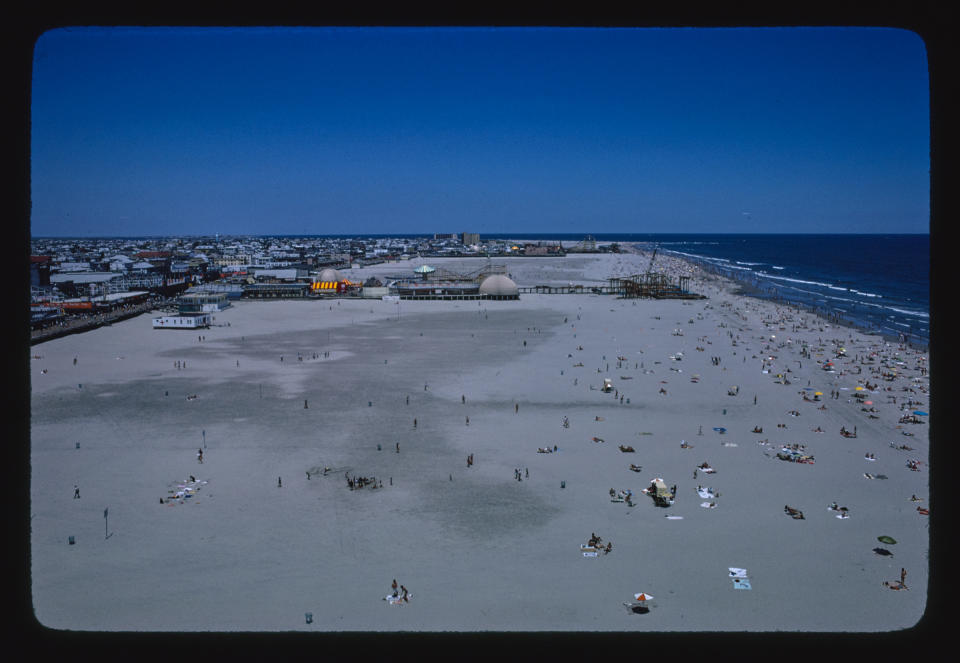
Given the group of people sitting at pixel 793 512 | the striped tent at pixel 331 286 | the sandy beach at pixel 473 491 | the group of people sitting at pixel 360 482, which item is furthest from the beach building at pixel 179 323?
the group of people sitting at pixel 793 512

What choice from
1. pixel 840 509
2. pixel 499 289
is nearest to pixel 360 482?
pixel 840 509

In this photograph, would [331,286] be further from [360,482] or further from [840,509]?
[840,509]

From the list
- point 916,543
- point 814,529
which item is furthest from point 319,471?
point 916,543

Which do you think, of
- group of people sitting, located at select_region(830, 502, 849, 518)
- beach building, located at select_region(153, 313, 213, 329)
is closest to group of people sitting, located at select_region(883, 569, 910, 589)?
group of people sitting, located at select_region(830, 502, 849, 518)

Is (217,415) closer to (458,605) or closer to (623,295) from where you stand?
(458,605)

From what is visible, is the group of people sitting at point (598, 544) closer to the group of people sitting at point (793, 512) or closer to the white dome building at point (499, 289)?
the group of people sitting at point (793, 512)

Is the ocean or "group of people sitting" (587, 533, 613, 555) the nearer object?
"group of people sitting" (587, 533, 613, 555)

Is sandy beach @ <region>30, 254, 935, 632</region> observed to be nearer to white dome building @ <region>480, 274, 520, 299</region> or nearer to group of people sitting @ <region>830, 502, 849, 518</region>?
group of people sitting @ <region>830, 502, 849, 518</region>
